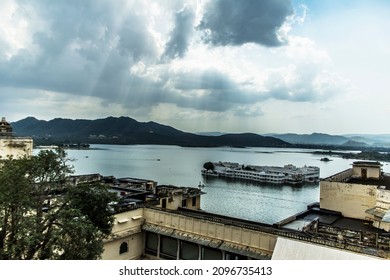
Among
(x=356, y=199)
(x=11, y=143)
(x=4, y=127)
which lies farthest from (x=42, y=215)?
(x=356, y=199)

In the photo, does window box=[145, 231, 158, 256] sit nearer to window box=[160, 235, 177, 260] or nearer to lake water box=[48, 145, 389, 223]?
window box=[160, 235, 177, 260]

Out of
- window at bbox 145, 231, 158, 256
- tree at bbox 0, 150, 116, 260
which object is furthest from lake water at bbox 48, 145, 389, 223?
tree at bbox 0, 150, 116, 260

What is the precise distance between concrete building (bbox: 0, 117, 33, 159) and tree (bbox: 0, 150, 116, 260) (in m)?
2.21

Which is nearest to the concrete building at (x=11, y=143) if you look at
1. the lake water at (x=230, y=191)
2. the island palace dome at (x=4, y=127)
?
the island palace dome at (x=4, y=127)

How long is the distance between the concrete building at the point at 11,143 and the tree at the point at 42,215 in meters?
2.21

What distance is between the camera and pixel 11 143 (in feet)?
15.2

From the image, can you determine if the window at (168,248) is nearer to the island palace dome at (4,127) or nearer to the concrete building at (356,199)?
the island palace dome at (4,127)

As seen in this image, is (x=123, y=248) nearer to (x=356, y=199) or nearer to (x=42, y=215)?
(x=42, y=215)

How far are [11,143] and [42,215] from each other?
8.15 ft

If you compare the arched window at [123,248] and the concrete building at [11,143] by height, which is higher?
the concrete building at [11,143]

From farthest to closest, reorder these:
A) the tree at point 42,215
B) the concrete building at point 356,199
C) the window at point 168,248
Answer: the concrete building at point 356,199 → the window at point 168,248 → the tree at point 42,215

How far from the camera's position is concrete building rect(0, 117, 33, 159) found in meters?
4.57

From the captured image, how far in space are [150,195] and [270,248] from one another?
2632 mm

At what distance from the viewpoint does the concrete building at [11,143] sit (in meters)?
4.57
